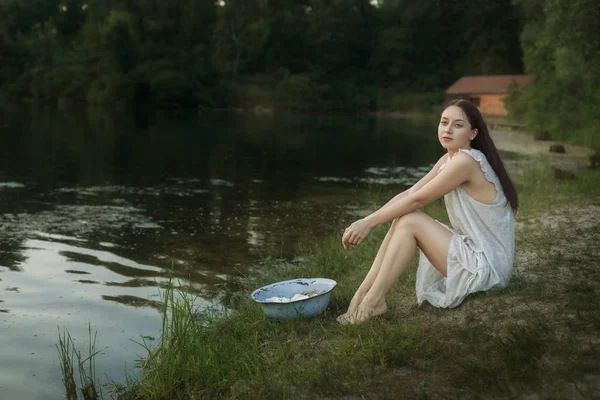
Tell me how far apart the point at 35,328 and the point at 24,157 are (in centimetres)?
1415

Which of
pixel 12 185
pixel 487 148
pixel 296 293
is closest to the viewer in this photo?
pixel 487 148

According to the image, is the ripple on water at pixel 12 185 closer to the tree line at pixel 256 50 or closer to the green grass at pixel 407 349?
the green grass at pixel 407 349

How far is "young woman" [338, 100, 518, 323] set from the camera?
15.6 feet

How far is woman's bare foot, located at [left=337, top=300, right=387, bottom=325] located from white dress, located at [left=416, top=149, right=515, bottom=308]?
0.37m

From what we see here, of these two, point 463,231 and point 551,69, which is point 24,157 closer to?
point 463,231

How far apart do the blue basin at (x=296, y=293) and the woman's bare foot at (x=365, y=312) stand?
241 mm

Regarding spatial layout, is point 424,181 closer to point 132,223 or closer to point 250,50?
point 132,223

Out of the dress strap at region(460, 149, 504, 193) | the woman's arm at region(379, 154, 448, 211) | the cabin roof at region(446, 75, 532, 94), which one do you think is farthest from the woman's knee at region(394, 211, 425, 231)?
the cabin roof at region(446, 75, 532, 94)

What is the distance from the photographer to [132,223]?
34.7 ft

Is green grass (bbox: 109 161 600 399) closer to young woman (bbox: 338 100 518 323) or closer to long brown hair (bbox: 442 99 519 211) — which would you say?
young woman (bbox: 338 100 518 323)

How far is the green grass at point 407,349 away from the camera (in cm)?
374

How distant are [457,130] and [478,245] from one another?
0.76 metres

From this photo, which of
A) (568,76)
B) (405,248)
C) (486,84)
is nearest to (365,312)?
(405,248)

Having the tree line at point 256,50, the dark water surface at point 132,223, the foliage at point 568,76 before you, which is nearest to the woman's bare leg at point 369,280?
the dark water surface at point 132,223
